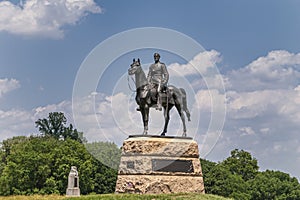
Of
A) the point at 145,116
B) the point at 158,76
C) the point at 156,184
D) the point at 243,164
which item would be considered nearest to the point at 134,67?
the point at 158,76

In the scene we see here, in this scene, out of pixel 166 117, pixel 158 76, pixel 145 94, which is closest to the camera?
pixel 145 94

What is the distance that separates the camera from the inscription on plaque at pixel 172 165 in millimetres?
19609

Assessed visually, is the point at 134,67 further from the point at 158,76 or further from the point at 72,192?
the point at 72,192

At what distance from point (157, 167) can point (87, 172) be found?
26257 mm

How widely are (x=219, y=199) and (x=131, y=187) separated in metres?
3.39

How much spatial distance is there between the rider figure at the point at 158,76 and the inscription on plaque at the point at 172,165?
227 cm

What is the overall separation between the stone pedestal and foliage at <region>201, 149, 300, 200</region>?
95.1 feet

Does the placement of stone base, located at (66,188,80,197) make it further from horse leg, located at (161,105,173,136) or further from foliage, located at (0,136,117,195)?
foliage, located at (0,136,117,195)

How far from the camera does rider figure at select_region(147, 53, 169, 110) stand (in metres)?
20.6

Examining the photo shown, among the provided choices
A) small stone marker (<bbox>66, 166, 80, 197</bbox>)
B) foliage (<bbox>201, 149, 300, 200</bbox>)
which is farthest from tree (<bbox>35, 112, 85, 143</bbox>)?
small stone marker (<bbox>66, 166, 80, 197</bbox>)

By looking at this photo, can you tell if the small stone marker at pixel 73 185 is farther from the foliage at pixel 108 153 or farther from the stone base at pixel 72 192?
the foliage at pixel 108 153

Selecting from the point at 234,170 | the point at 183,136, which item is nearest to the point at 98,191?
the point at 234,170

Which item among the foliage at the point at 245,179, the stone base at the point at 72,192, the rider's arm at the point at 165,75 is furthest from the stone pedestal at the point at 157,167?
the foliage at the point at 245,179

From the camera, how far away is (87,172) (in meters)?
44.9
